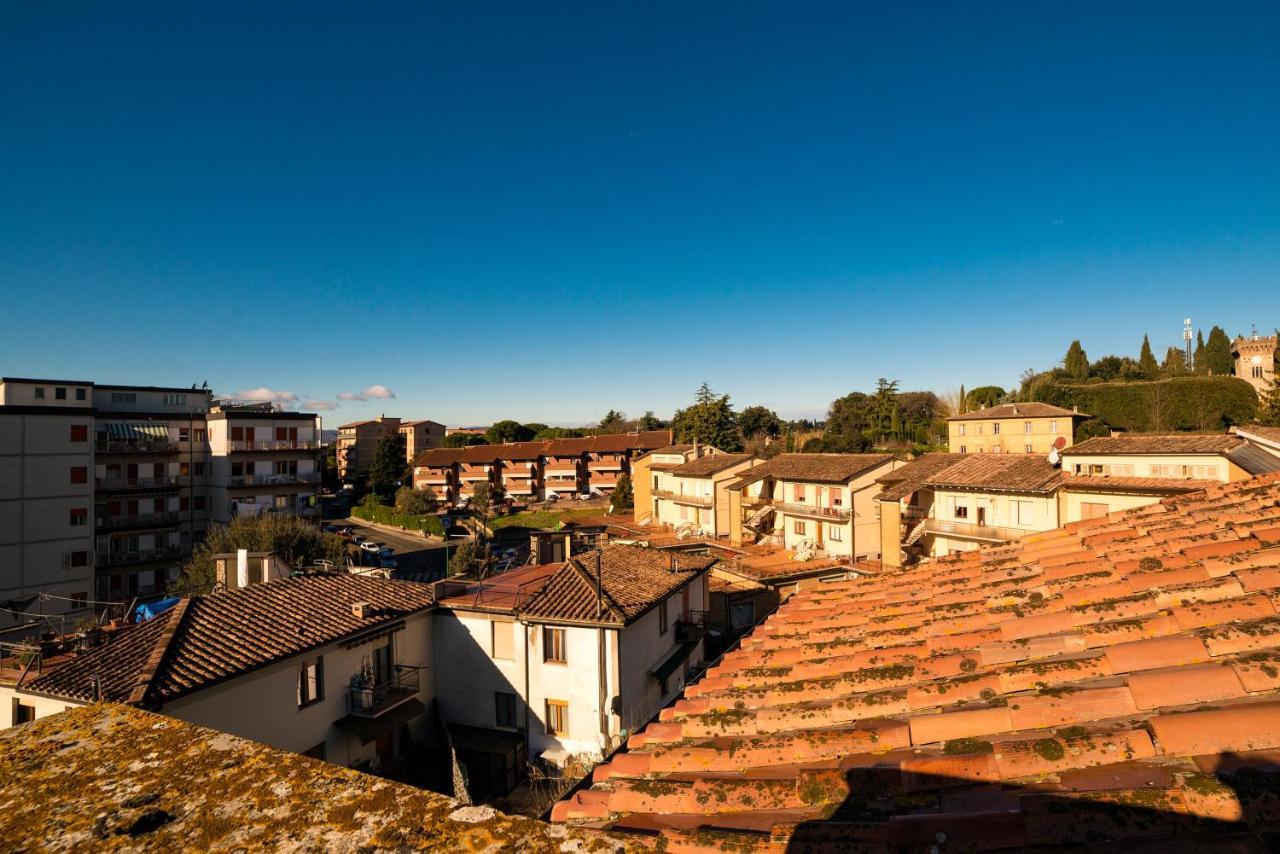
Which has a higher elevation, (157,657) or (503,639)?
(157,657)

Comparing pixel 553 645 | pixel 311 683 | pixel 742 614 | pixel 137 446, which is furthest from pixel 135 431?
pixel 742 614

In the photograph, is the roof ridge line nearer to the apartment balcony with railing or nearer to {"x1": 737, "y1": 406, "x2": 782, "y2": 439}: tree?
the apartment balcony with railing

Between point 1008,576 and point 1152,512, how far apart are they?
9.25 ft

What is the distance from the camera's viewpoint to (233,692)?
13.9m

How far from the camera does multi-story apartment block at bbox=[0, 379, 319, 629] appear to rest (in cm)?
3525

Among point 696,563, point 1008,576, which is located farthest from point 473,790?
point 1008,576

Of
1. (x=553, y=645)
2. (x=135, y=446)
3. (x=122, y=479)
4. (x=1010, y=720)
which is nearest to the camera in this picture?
(x=1010, y=720)

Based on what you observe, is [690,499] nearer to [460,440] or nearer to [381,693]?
[381,693]

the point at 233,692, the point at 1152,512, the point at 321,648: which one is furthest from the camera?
the point at 321,648

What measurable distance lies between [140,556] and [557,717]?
3875 centimetres

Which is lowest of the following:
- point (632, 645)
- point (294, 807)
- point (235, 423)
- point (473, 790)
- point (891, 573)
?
point (473, 790)

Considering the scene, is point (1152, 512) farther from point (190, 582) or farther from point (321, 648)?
point (190, 582)

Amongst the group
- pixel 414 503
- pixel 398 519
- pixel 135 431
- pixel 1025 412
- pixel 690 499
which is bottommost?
pixel 398 519

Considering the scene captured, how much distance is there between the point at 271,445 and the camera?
48.1 m
